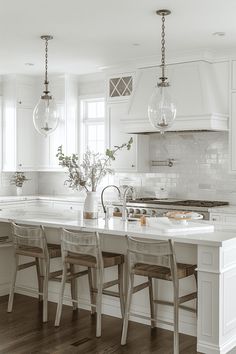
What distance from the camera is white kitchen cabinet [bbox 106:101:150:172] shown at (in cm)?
719

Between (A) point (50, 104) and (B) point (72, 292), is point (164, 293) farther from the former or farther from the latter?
(A) point (50, 104)

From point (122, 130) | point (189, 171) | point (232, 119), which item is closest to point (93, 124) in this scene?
point (122, 130)

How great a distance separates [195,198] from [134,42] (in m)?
2.33

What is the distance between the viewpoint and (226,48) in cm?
614

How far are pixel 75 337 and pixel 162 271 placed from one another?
0.98 metres

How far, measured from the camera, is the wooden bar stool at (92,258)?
4.25m

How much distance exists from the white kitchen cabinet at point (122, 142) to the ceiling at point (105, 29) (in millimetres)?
685

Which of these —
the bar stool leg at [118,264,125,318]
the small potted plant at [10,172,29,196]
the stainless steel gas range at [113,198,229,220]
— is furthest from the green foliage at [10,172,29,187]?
the bar stool leg at [118,264,125,318]

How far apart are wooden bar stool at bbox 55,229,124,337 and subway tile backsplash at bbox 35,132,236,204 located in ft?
8.57

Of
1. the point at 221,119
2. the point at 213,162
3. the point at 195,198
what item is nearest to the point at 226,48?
the point at 221,119

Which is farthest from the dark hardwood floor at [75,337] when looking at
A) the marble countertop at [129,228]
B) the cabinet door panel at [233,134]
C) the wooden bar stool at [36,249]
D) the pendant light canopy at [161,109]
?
the cabinet door panel at [233,134]

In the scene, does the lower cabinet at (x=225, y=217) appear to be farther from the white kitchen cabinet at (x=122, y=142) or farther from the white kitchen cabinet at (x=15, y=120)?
the white kitchen cabinet at (x=15, y=120)

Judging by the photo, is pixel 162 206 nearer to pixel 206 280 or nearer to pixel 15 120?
pixel 206 280

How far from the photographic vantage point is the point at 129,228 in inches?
170
